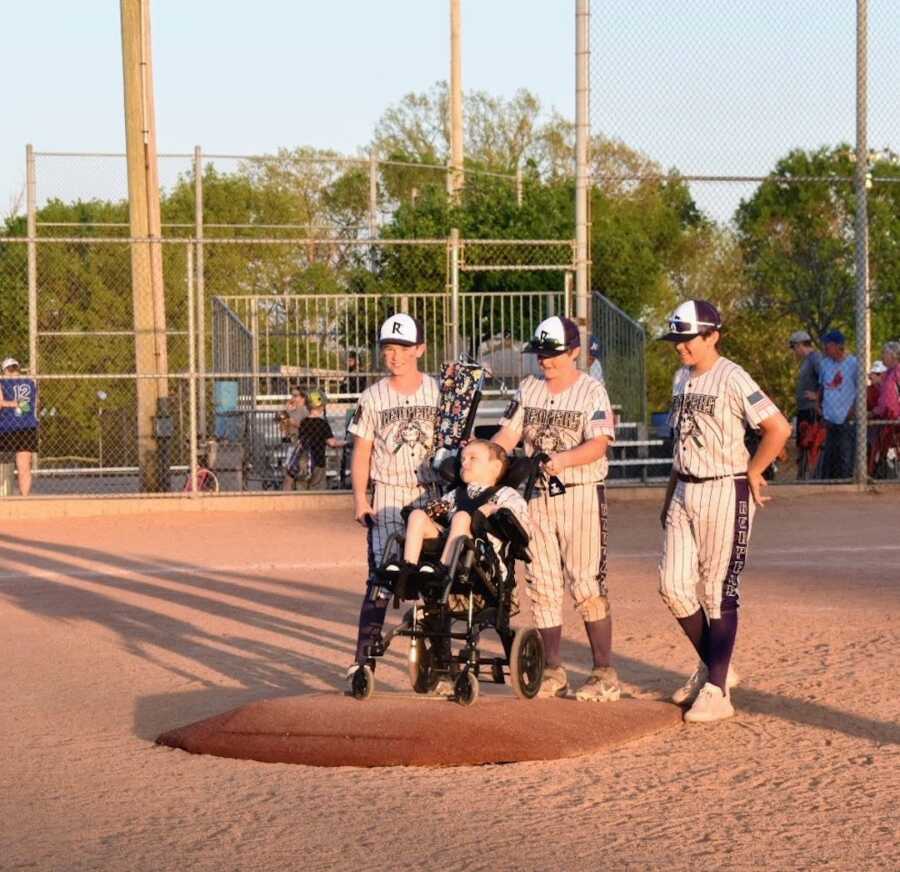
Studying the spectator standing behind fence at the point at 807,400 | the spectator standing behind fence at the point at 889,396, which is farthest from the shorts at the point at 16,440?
the spectator standing behind fence at the point at 889,396

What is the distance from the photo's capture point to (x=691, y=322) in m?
7.73

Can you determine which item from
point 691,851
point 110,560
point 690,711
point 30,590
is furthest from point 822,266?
point 691,851

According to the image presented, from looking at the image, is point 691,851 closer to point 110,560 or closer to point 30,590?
point 30,590

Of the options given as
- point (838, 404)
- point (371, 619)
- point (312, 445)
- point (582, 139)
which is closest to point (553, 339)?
point (371, 619)

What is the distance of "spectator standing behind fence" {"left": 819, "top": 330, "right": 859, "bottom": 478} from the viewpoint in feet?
62.6

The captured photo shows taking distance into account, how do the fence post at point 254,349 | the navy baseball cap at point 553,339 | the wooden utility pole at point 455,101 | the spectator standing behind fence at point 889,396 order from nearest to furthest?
the navy baseball cap at point 553,339 < the spectator standing behind fence at point 889,396 < the fence post at point 254,349 < the wooden utility pole at point 455,101

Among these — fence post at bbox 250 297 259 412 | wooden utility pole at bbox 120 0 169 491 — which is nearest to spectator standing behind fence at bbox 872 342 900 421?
fence post at bbox 250 297 259 412

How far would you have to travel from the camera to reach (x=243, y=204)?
4481 cm

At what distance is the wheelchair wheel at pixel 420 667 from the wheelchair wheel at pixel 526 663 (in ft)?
1.20

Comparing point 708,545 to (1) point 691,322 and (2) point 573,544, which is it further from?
(1) point 691,322

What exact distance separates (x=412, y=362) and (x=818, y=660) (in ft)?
8.69

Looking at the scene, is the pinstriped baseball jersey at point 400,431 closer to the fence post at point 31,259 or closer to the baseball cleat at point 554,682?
the baseball cleat at point 554,682

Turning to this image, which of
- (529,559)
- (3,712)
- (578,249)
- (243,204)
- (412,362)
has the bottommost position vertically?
(3,712)

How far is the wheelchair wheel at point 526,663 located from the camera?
24.8 feet
